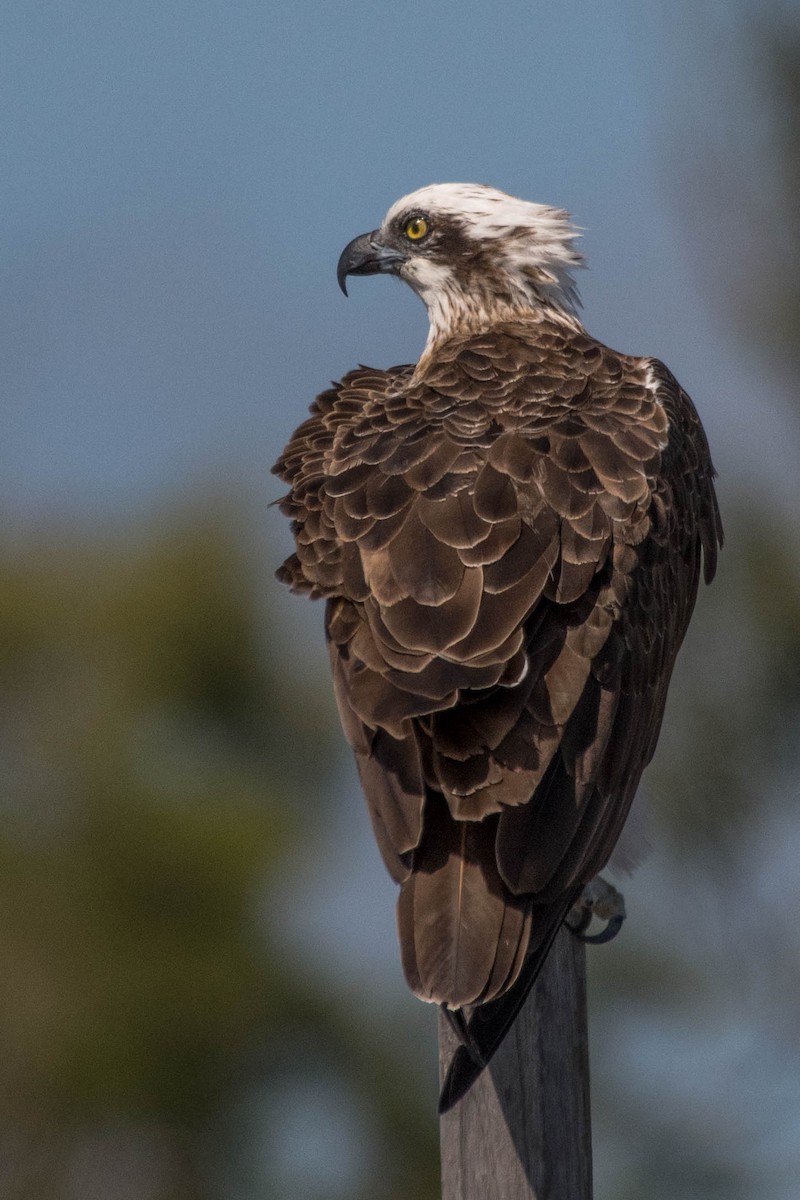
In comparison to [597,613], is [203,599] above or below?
below

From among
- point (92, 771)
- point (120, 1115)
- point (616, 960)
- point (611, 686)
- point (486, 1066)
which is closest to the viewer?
point (486, 1066)

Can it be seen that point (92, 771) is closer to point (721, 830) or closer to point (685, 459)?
point (721, 830)


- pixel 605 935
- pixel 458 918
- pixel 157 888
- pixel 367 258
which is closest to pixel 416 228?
pixel 367 258

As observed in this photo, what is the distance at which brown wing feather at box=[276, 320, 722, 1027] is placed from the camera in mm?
5031

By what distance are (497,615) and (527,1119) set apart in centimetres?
130

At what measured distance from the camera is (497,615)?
523cm

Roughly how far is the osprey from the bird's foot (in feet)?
0.15

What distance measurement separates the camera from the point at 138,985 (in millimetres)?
16531

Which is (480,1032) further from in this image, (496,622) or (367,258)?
(367,258)

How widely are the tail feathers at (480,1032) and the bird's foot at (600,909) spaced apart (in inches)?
32.8

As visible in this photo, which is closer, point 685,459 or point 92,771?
point 685,459

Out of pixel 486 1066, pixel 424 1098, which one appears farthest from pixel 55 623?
pixel 486 1066

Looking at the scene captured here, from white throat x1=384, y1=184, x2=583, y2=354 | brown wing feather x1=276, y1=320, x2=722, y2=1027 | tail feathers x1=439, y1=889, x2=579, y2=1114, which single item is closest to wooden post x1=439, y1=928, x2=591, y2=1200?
tail feathers x1=439, y1=889, x2=579, y2=1114

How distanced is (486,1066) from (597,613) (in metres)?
1.30
